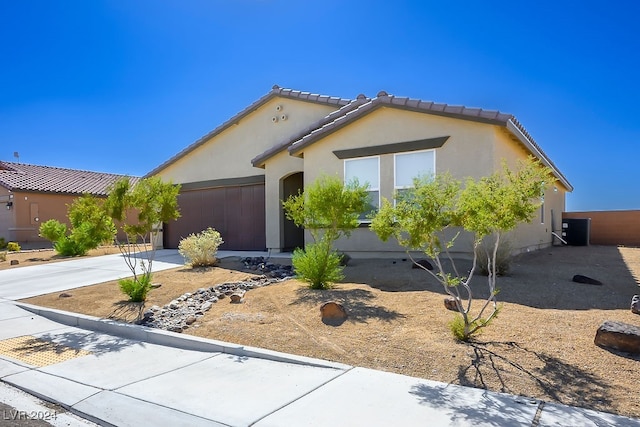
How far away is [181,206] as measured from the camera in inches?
746

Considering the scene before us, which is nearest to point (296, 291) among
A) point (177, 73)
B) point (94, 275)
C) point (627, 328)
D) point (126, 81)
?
point (627, 328)

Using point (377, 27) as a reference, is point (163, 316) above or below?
below

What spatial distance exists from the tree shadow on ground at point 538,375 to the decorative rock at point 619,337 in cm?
69

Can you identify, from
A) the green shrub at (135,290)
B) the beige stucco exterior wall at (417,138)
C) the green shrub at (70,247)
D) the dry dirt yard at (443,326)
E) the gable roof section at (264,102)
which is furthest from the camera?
the green shrub at (70,247)

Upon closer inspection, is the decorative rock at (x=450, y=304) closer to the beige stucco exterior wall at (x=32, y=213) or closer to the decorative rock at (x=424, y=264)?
the decorative rock at (x=424, y=264)

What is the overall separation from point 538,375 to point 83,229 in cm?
1739

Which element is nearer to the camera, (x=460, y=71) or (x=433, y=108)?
(x=433, y=108)

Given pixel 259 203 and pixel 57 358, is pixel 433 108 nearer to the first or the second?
pixel 259 203

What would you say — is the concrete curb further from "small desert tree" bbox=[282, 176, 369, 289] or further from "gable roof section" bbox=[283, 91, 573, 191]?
"gable roof section" bbox=[283, 91, 573, 191]

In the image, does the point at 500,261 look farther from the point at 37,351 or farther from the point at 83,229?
the point at 83,229

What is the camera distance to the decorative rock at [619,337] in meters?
4.94

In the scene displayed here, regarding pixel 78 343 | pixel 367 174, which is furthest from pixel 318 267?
pixel 367 174

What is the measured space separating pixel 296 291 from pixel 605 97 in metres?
13.3

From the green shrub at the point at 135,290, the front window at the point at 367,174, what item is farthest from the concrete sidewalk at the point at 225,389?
the front window at the point at 367,174
